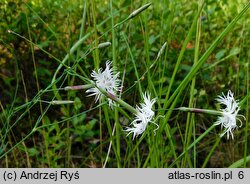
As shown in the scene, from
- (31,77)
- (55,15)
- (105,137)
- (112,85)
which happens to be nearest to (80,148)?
(105,137)

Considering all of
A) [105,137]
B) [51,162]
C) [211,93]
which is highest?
[211,93]

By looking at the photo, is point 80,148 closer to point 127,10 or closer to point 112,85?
point 127,10
